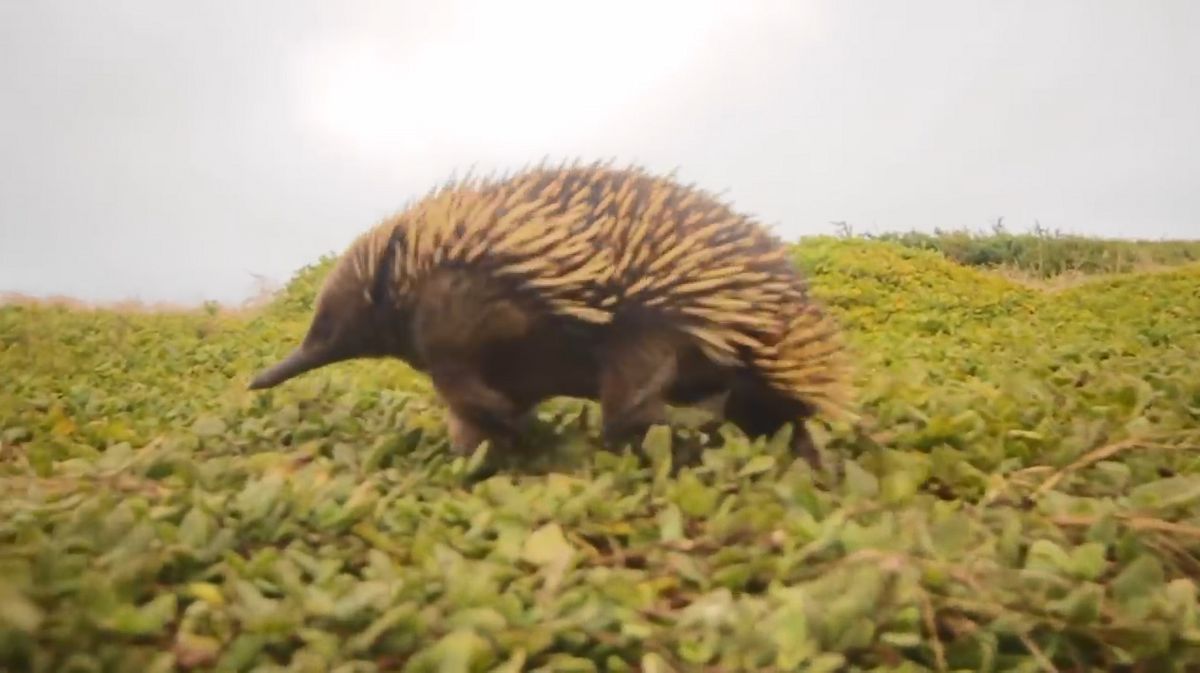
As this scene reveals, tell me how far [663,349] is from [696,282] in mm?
120

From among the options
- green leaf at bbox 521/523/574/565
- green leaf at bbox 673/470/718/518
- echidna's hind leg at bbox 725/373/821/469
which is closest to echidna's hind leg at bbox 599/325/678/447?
echidna's hind leg at bbox 725/373/821/469

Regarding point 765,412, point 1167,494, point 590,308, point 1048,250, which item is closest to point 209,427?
point 590,308

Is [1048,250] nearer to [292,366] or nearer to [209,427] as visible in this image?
[292,366]

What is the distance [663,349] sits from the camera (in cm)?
166


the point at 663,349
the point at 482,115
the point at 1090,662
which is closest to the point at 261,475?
the point at 663,349

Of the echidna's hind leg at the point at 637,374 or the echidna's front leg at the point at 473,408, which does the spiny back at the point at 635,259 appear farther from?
the echidna's front leg at the point at 473,408

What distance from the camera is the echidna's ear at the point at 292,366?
1.81 metres

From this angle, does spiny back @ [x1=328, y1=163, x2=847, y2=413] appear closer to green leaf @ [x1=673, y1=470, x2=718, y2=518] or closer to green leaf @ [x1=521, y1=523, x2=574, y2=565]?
→ green leaf @ [x1=673, y1=470, x2=718, y2=518]

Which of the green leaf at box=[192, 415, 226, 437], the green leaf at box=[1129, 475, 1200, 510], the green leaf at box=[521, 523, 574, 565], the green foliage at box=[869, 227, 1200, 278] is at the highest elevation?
the green foliage at box=[869, 227, 1200, 278]

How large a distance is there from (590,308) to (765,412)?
1.21 ft

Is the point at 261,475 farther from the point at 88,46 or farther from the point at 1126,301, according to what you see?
the point at 1126,301

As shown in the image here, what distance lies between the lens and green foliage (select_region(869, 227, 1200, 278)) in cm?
321

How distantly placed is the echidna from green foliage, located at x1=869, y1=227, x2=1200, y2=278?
187 cm

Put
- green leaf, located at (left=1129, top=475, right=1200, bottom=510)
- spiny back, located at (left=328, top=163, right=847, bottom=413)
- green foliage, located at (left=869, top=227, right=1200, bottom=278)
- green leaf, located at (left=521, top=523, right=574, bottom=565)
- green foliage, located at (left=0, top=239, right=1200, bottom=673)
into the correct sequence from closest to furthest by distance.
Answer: green foliage, located at (left=0, top=239, right=1200, bottom=673), green leaf, located at (left=521, top=523, right=574, bottom=565), green leaf, located at (left=1129, top=475, right=1200, bottom=510), spiny back, located at (left=328, top=163, right=847, bottom=413), green foliage, located at (left=869, top=227, right=1200, bottom=278)
